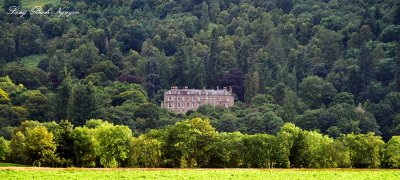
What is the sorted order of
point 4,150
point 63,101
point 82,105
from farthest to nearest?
point 63,101, point 82,105, point 4,150

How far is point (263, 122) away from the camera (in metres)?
174

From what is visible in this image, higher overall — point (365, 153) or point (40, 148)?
point (40, 148)

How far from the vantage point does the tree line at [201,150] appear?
108000 millimetres

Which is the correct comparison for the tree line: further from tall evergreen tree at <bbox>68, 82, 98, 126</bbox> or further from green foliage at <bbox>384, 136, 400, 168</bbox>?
tall evergreen tree at <bbox>68, 82, 98, 126</bbox>

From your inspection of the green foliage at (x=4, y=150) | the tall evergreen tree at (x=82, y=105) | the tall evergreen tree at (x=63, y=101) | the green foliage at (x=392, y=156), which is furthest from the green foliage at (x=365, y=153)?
the tall evergreen tree at (x=63, y=101)

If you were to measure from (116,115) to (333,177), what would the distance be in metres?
94.0

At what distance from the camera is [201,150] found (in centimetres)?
11044

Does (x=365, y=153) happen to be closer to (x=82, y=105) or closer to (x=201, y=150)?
(x=201, y=150)

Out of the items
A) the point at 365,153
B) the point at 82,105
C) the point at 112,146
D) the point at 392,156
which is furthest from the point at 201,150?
the point at 82,105

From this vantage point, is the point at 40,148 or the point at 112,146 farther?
the point at 112,146

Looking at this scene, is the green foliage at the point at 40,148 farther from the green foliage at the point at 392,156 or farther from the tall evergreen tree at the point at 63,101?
the tall evergreen tree at the point at 63,101

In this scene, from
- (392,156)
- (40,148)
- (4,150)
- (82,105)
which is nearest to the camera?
(40,148)

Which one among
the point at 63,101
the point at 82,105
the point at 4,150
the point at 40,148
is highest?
the point at 63,101

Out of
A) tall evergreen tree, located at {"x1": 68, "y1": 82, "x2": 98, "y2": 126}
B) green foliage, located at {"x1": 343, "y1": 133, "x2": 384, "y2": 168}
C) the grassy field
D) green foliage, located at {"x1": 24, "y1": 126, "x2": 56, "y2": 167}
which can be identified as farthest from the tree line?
tall evergreen tree, located at {"x1": 68, "y1": 82, "x2": 98, "y2": 126}
